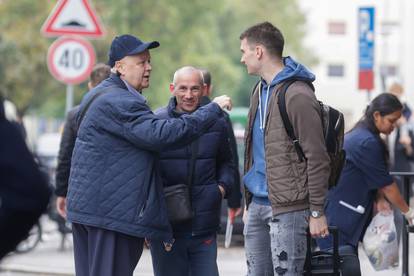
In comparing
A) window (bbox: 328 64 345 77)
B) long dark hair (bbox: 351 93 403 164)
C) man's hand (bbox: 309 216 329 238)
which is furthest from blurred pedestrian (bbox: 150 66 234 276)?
window (bbox: 328 64 345 77)

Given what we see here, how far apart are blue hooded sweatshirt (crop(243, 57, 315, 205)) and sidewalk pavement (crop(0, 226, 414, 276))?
14.9 feet

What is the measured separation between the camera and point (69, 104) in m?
14.0

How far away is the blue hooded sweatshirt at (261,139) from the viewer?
6645 millimetres

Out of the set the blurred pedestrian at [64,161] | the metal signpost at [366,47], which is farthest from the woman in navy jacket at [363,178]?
the metal signpost at [366,47]

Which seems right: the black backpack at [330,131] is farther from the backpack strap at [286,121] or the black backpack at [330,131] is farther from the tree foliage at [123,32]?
the tree foliage at [123,32]

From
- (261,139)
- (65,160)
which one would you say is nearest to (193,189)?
(261,139)

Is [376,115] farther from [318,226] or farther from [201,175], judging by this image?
[318,226]

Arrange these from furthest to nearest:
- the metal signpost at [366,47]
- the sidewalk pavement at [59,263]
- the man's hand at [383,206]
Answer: the metal signpost at [366,47]
the sidewalk pavement at [59,263]
the man's hand at [383,206]

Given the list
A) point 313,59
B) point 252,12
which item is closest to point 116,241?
point 252,12

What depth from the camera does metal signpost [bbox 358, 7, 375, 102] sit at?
1745cm

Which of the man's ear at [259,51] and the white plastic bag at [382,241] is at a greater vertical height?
the man's ear at [259,51]

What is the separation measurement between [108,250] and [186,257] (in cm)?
92

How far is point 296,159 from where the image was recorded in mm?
6441

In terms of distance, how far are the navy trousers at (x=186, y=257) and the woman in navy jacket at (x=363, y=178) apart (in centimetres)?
101
